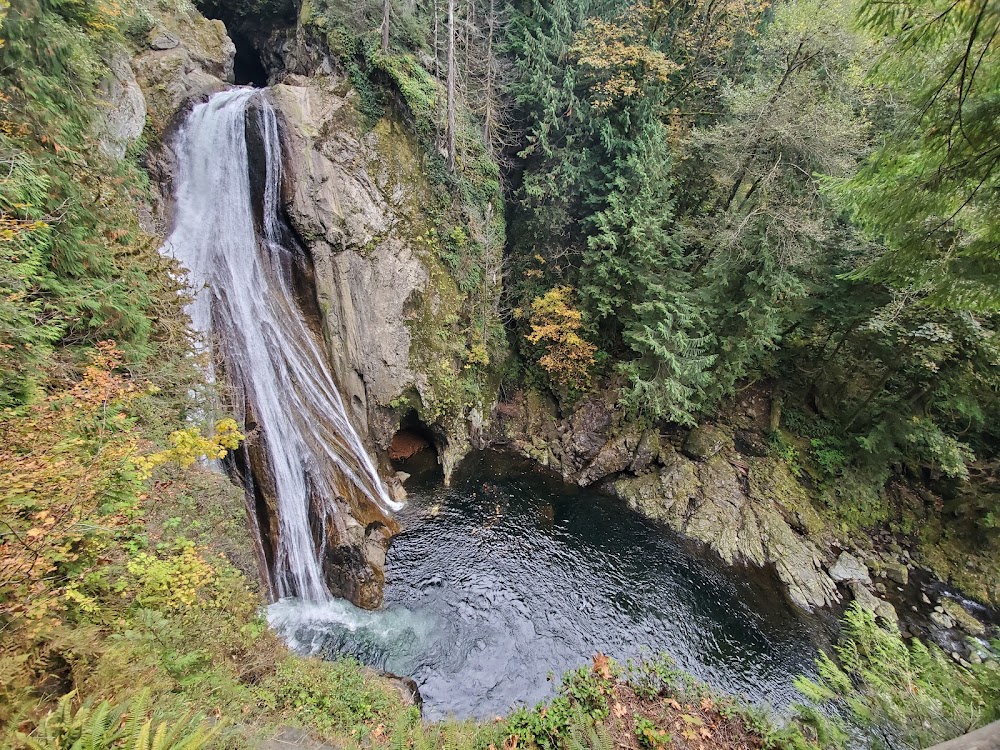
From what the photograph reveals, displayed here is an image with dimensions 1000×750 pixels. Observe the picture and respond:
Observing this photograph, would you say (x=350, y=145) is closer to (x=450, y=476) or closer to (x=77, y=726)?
(x=450, y=476)

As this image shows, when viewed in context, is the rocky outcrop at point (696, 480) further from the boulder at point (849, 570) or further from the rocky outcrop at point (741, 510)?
the boulder at point (849, 570)

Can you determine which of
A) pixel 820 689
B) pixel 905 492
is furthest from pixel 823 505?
pixel 820 689

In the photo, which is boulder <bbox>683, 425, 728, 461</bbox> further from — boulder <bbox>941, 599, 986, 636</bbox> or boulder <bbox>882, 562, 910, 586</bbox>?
boulder <bbox>941, 599, 986, 636</bbox>

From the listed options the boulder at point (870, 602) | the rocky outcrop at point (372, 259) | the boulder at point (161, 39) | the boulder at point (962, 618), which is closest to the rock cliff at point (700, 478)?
the boulder at point (870, 602)

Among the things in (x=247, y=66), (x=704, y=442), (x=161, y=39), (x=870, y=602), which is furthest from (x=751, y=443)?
(x=247, y=66)

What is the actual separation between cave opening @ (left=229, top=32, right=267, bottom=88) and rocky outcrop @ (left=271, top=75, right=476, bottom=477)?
8.65m

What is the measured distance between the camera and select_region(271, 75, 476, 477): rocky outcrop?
12633 mm

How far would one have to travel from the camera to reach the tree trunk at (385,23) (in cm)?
1347

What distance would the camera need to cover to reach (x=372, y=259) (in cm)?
1345

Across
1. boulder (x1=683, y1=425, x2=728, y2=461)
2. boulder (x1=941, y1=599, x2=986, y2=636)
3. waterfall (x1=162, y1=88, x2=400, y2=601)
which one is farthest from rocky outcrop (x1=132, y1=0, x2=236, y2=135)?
boulder (x1=941, y1=599, x2=986, y2=636)

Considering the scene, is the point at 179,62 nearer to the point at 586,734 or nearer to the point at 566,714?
the point at 566,714

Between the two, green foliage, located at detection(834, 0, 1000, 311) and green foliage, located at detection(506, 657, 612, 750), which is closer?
green foliage, located at detection(834, 0, 1000, 311)

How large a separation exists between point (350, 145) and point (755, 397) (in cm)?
1799

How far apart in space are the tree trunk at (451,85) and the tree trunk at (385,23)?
6.75 feet
